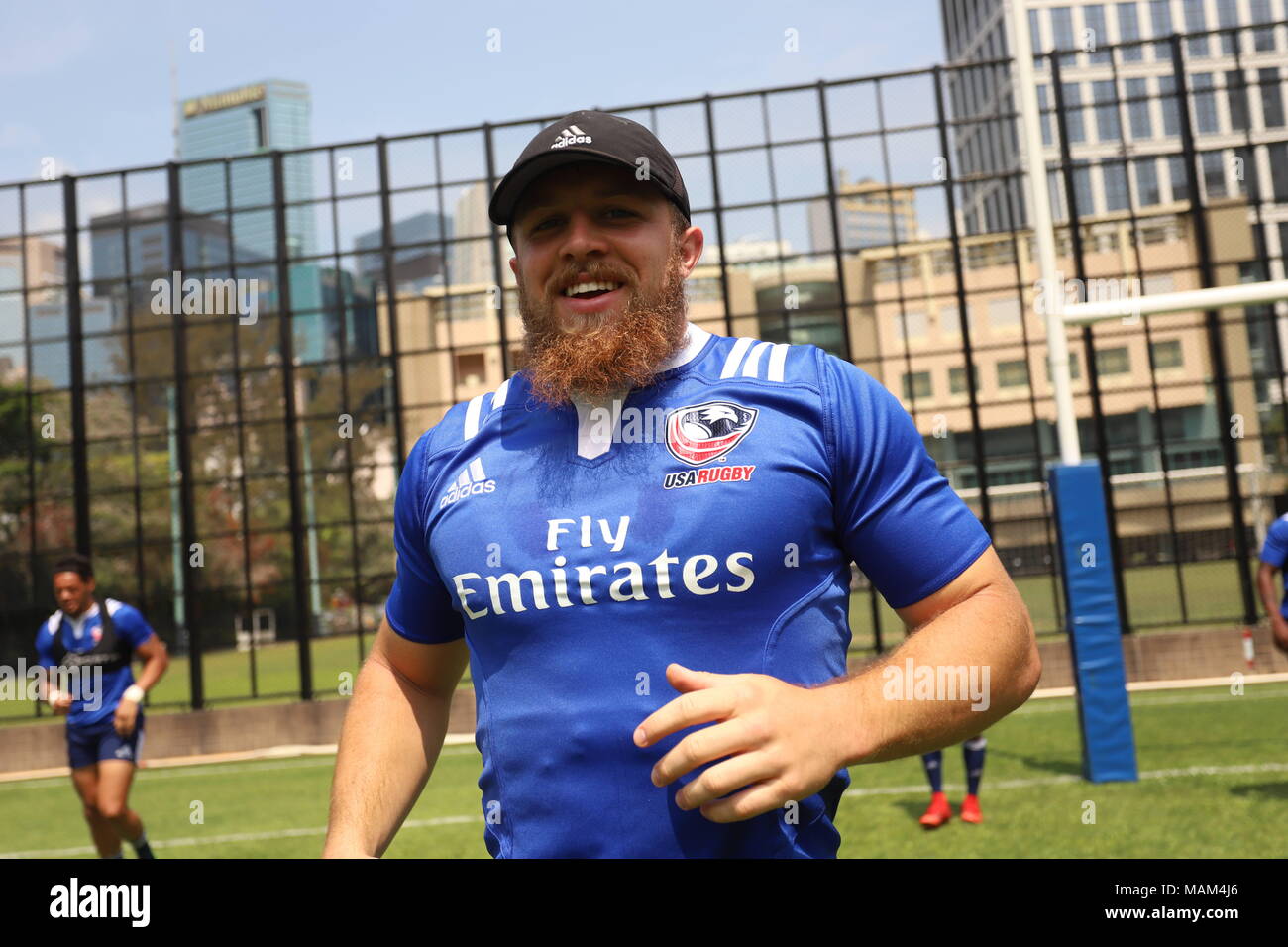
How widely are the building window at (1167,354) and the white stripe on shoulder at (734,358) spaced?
18457mm

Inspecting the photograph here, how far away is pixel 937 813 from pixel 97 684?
22.8 ft

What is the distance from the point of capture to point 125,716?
9.02 m

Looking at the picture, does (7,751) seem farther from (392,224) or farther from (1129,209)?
(1129,209)

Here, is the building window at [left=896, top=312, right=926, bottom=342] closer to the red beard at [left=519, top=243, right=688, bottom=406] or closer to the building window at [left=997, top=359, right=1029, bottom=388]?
the building window at [left=997, top=359, right=1029, bottom=388]

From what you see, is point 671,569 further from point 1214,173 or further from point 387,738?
point 1214,173

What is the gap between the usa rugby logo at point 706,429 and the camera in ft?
5.20

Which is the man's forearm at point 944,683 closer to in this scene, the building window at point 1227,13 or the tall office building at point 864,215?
the tall office building at point 864,215

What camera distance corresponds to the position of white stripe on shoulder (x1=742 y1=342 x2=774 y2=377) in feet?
5.49

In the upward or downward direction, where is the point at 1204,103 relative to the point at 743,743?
upward

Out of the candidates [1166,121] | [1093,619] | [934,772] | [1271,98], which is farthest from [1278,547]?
[1166,121]
